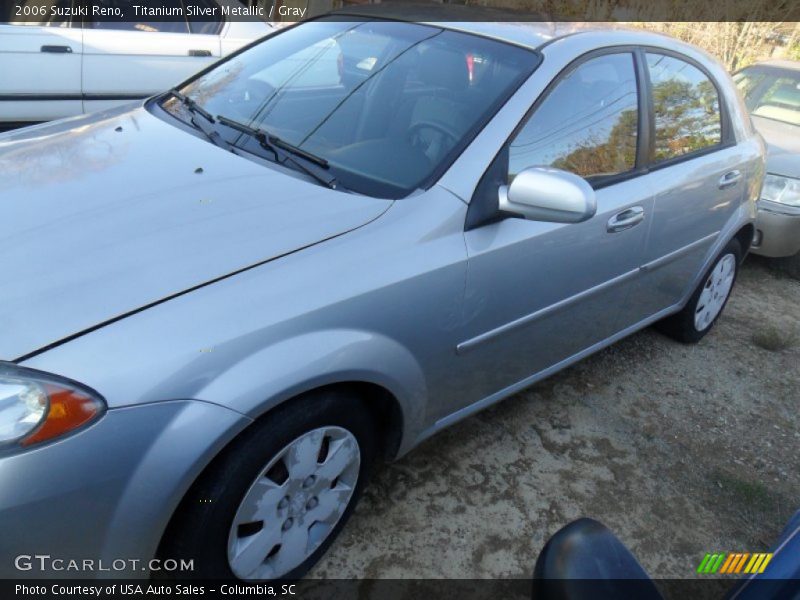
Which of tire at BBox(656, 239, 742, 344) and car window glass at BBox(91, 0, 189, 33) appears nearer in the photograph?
tire at BBox(656, 239, 742, 344)

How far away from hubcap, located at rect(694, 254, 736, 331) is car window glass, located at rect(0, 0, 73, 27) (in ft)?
14.9

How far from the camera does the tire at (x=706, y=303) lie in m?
3.50

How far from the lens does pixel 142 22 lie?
4.90 metres

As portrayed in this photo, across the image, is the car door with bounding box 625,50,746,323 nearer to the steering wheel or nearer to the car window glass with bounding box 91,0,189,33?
the steering wheel

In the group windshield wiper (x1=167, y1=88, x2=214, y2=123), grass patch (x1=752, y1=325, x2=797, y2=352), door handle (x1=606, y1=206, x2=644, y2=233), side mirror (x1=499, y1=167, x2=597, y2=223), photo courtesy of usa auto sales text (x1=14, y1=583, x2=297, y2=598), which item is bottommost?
grass patch (x1=752, y1=325, x2=797, y2=352)

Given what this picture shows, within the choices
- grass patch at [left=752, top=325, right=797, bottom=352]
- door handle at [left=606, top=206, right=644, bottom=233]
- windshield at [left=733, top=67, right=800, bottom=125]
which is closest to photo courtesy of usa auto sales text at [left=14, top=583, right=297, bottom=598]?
door handle at [left=606, top=206, right=644, bottom=233]

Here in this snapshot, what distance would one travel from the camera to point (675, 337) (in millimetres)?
3705

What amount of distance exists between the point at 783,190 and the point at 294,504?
4378 millimetres

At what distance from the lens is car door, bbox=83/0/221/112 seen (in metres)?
4.64

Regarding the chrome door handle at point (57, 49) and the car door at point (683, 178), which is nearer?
the car door at point (683, 178)

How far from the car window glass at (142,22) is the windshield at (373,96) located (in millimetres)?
2528

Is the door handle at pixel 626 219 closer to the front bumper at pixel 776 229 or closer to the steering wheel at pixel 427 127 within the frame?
the steering wheel at pixel 427 127

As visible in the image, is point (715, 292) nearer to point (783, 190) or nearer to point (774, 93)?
point (783, 190)

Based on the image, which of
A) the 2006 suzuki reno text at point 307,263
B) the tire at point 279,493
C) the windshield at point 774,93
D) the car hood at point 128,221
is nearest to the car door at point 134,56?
the 2006 suzuki reno text at point 307,263
